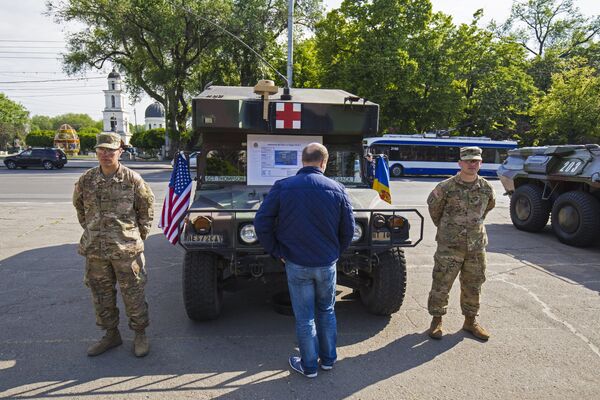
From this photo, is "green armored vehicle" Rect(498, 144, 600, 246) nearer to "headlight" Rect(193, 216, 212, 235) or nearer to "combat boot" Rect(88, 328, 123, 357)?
"headlight" Rect(193, 216, 212, 235)

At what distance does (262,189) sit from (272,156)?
1.41ft

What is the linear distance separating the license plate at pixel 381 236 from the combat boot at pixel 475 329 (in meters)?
1.14

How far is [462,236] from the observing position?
12.5ft

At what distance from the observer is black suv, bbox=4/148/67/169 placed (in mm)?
26188

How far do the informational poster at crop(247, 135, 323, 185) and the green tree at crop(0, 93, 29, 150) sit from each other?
73.6m

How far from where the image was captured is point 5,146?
67.0m

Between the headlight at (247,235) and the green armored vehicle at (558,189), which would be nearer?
the headlight at (247,235)

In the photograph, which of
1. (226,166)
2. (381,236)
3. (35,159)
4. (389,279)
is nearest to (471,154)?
(381,236)

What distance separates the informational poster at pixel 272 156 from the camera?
5000 mm

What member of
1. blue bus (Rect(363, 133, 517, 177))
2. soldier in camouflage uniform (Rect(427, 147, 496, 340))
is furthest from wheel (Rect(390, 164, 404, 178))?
soldier in camouflage uniform (Rect(427, 147, 496, 340))

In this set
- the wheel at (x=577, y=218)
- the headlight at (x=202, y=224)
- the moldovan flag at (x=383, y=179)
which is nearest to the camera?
the headlight at (x=202, y=224)

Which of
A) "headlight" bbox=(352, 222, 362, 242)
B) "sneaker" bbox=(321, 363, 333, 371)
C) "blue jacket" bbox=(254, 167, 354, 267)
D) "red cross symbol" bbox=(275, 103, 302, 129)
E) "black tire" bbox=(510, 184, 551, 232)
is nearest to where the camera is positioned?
"blue jacket" bbox=(254, 167, 354, 267)

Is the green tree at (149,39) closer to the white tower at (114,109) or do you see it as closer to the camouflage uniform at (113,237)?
the camouflage uniform at (113,237)

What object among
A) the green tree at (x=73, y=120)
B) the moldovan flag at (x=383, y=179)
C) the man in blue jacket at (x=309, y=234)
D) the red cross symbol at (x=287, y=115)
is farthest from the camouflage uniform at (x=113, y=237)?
the green tree at (x=73, y=120)
